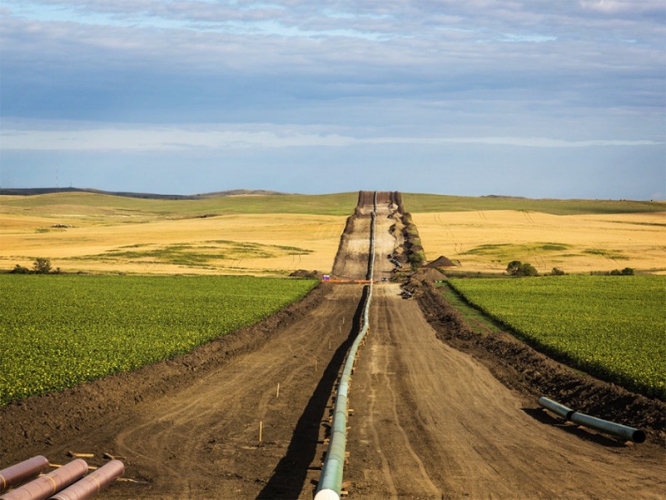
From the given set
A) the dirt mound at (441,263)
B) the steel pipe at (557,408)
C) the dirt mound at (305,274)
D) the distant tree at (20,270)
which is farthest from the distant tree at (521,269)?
the steel pipe at (557,408)

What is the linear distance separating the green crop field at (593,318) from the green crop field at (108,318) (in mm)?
16035

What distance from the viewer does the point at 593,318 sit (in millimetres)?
46688

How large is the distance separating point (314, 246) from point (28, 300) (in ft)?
196

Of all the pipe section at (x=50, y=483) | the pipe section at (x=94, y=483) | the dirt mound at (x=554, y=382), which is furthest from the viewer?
the dirt mound at (x=554, y=382)

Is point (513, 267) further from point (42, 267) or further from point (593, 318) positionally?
point (42, 267)

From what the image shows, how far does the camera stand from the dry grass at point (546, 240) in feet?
309

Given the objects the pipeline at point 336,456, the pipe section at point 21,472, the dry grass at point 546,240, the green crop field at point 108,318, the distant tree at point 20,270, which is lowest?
the distant tree at point 20,270

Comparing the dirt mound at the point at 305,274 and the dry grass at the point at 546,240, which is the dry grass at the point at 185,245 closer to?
the dirt mound at the point at 305,274

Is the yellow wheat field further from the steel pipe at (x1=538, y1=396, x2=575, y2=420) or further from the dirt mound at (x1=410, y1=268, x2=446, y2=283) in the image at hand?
the steel pipe at (x1=538, y1=396, x2=575, y2=420)

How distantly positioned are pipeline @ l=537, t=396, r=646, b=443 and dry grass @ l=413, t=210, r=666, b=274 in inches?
2590

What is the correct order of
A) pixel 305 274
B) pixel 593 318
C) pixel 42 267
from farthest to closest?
pixel 305 274 < pixel 42 267 < pixel 593 318

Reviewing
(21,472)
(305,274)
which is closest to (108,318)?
(21,472)

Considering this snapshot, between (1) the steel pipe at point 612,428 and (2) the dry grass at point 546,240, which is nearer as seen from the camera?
(1) the steel pipe at point 612,428

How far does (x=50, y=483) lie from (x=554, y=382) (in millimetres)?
20191
